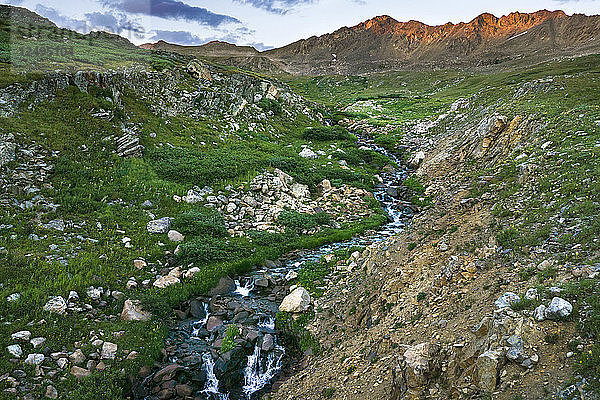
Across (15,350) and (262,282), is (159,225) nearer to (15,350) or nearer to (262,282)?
(262,282)

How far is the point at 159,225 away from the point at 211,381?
13.2 meters

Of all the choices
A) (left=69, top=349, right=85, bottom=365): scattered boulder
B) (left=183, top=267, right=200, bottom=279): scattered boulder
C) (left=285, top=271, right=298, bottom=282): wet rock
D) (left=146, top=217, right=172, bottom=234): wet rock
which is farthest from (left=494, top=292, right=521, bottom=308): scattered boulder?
(left=146, top=217, right=172, bottom=234): wet rock

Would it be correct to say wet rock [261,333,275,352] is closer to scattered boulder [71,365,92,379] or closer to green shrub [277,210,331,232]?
scattered boulder [71,365,92,379]

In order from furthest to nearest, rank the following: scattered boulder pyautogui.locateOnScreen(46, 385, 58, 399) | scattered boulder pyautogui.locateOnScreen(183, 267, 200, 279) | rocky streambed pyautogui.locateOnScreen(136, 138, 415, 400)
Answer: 1. scattered boulder pyautogui.locateOnScreen(183, 267, 200, 279)
2. rocky streambed pyautogui.locateOnScreen(136, 138, 415, 400)
3. scattered boulder pyautogui.locateOnScreen(46, 385, 58, 399)

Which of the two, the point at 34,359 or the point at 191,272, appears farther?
the point at 191,272

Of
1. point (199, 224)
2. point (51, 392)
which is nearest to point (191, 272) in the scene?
point (199, 224)

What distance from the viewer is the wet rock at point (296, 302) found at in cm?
1869

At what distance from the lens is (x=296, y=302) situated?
1884cm

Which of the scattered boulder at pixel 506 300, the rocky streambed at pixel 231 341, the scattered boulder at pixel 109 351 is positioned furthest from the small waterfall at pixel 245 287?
the scattered boulder at pixel 506 300

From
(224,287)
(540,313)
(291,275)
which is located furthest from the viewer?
(291,275)

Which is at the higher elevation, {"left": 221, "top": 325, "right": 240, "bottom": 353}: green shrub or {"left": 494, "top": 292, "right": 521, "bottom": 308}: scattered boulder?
{"left": 494, "top": 292, "right": 521, "bottom": 308}: scattered boulder

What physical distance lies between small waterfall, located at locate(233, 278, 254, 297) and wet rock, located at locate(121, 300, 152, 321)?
5.16 m

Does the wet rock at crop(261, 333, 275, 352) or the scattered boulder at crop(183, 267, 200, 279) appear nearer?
the wet rock at crop(261, 333, 275, 352)

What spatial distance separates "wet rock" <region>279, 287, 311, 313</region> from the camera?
18.7 m
